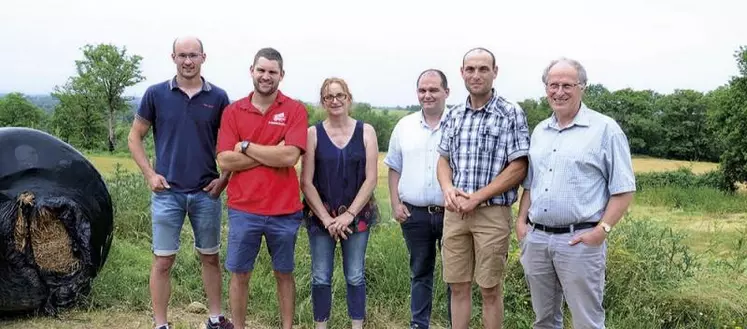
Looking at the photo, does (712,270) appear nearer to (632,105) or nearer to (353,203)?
(353,203)

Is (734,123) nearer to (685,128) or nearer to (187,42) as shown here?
(685,128)

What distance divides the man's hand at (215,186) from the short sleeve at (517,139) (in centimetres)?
168

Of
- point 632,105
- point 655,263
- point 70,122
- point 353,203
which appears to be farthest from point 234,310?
point 632,105

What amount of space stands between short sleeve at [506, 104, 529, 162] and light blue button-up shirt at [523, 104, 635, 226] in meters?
0.25

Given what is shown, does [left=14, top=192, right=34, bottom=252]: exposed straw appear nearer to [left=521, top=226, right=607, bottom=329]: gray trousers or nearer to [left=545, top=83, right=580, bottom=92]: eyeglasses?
[left=521, top=226, right=607, bottom=329]: gray trousers

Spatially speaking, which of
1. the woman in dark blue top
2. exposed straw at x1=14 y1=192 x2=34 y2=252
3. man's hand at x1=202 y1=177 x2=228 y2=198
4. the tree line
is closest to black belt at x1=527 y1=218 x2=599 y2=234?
the woman in dark blue top

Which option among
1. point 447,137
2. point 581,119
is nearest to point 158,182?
point 447,137

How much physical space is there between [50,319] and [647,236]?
15.0ft

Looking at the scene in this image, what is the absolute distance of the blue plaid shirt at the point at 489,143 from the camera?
12.1 ft

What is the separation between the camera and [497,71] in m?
3.76

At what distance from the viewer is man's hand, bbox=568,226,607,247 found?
128 inches

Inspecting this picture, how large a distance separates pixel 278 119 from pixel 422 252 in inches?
45.9

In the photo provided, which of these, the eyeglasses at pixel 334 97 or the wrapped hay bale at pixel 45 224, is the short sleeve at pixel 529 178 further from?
the wrapped hay bale at pixel 45 224

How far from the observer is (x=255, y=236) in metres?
4.04
